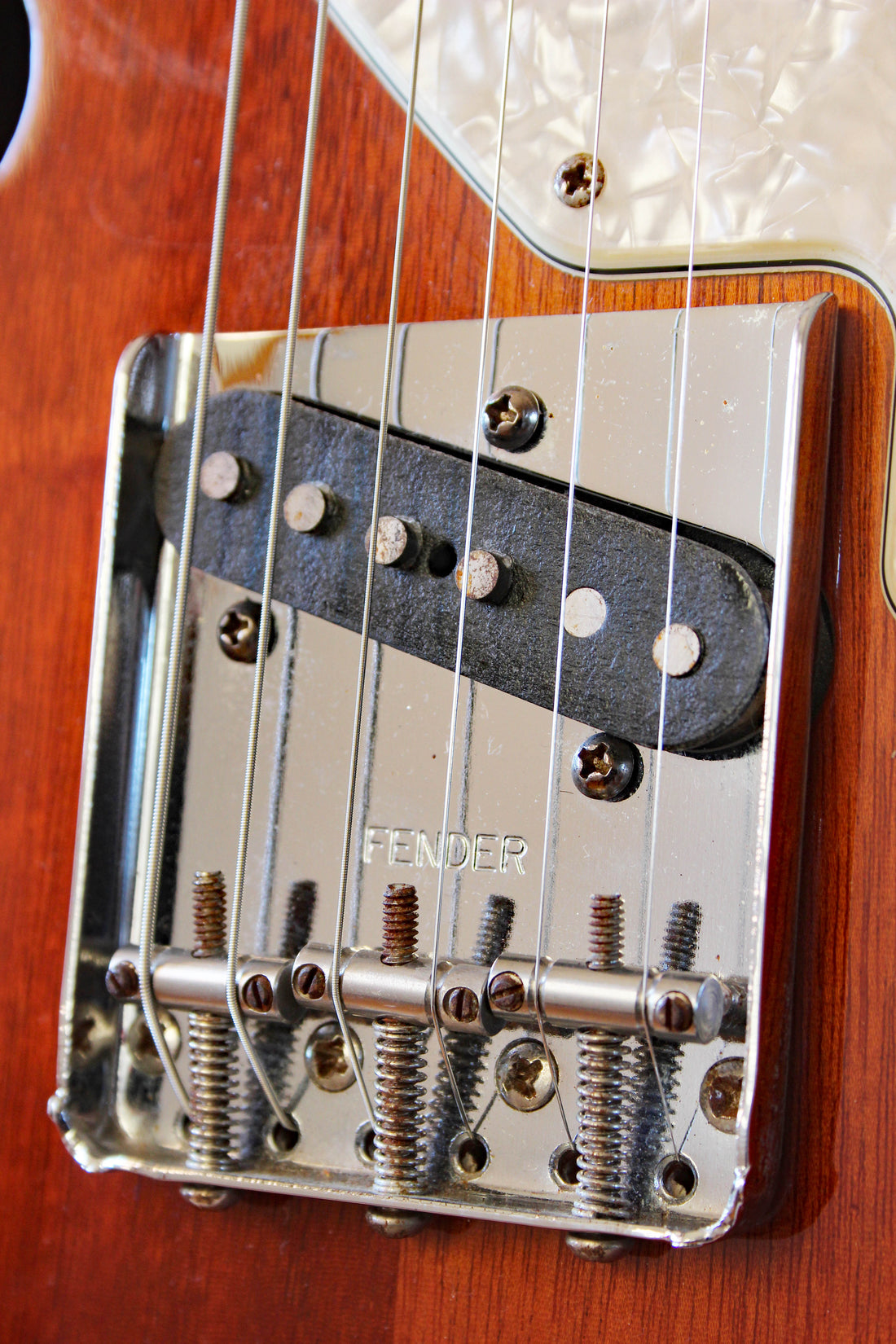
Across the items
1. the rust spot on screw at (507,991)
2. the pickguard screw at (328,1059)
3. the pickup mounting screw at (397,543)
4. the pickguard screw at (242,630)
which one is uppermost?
the pickup mounting screw at (397,543)

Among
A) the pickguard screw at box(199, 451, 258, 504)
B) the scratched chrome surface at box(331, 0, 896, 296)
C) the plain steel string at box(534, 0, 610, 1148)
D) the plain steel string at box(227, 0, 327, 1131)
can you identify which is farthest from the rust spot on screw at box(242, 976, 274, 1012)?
the scratched chrome surface at box(331, 0, 896, 296)

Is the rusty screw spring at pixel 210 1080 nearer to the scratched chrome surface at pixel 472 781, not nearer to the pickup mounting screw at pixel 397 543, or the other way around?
the scratched chrome surface at pixel 472 781

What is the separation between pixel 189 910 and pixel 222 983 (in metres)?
0.05

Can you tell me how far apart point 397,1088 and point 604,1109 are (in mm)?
80

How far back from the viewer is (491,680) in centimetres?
57

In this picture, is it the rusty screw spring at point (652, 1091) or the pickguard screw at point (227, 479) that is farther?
the pickguard screw at point (227, 479)

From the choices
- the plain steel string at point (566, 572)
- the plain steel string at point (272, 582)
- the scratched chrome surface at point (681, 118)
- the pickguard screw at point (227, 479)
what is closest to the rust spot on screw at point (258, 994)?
the plain steel string at point (272, 582)

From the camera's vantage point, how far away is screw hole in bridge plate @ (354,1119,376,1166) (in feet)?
1.86

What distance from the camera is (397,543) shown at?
0.59m

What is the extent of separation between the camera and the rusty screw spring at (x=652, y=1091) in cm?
52

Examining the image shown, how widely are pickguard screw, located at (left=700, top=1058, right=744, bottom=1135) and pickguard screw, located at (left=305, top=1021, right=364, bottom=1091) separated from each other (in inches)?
5.7

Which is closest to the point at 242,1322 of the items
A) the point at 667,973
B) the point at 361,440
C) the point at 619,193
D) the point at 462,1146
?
the point at 462,1146

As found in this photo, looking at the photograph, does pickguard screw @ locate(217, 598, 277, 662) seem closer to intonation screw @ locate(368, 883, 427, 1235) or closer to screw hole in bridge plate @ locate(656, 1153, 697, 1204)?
intonation screw @ locate(368, 883, 427, 1235)

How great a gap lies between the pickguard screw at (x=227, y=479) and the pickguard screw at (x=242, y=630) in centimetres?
5
